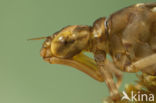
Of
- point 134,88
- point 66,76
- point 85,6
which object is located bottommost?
point 66,76

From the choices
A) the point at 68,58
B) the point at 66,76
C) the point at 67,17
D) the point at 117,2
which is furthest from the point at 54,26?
the point at 68,58

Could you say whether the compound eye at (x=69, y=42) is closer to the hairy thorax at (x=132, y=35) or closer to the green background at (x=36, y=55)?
the hairy thorax at (x=132, y=35)

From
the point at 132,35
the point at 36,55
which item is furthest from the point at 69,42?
the point at 36,55

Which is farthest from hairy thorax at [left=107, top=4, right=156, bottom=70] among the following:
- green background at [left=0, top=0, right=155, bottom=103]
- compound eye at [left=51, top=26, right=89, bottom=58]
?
green background at [left=0, top=0, right=155, bottom=103]

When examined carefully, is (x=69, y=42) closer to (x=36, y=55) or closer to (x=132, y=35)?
(x=132, y=35)

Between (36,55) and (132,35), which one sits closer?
(132,35)

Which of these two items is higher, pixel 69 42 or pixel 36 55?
pixel 69 42

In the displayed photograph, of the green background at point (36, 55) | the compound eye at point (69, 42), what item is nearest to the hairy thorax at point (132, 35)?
the compound eye at point (69, 42)

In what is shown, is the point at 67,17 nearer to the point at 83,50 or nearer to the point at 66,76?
the point at 66,76

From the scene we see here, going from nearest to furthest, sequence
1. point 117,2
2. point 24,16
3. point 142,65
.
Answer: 1. point 142,65
2. point 24,16
3. point 117,2
